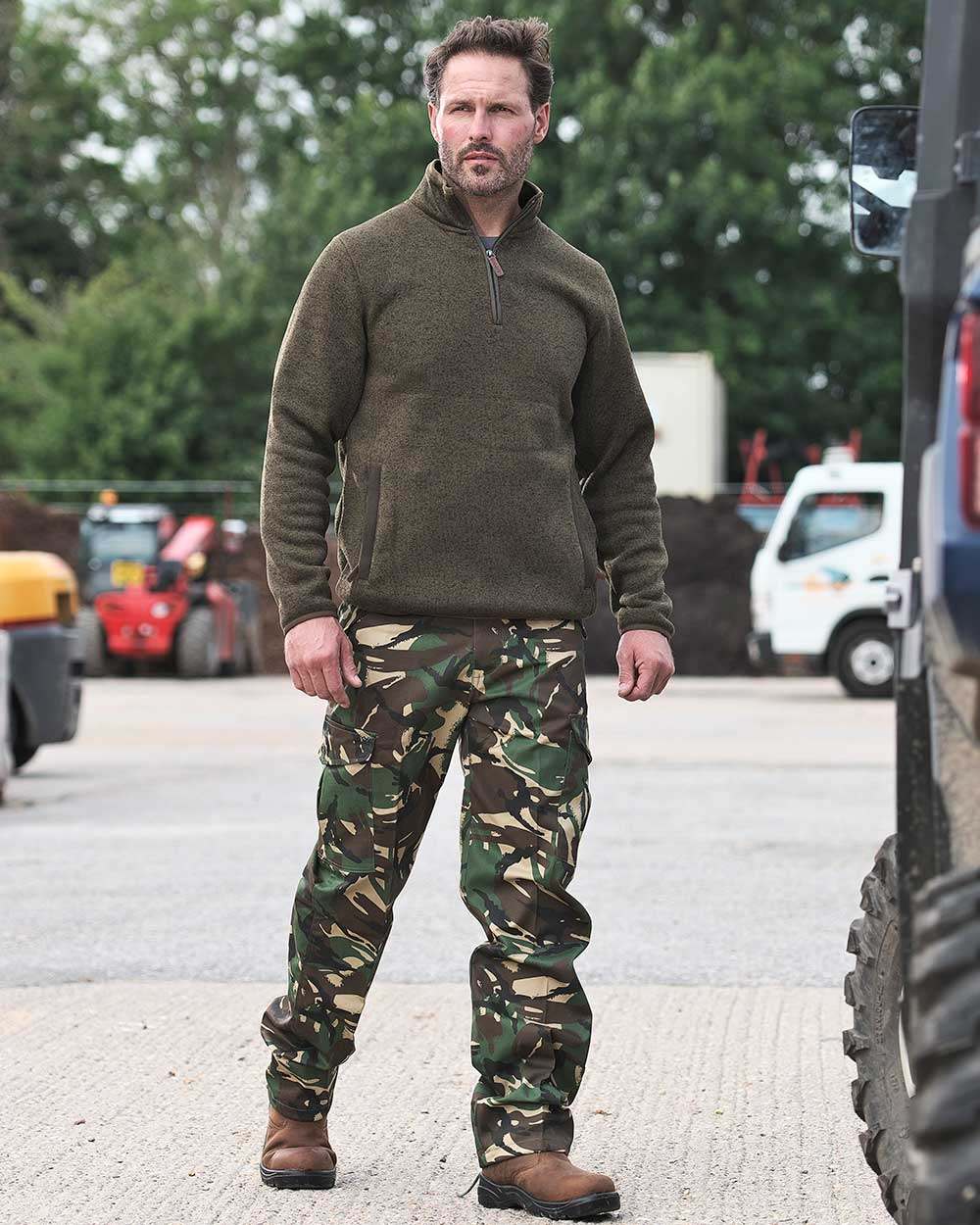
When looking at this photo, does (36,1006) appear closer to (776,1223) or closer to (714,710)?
(776,1223)

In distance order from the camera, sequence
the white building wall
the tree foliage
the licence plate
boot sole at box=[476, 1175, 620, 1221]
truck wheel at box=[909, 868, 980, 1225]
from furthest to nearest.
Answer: the tree foliage → the white building wall → the licence plate → boot sole at box=[476, 1175, 620, 1221] → truck wheel at box=[909, 868, 980, 1225]

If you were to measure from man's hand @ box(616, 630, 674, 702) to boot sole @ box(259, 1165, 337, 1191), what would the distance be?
0.99 m

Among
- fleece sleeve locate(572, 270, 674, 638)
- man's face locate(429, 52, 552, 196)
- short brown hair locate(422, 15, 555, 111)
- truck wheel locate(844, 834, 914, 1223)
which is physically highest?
short brown hair locate(422, 15, 555, 111)

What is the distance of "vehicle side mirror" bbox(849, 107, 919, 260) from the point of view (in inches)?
125

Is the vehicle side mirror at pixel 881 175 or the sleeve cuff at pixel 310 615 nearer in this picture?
the vehicle side mirror at pixel 881 175

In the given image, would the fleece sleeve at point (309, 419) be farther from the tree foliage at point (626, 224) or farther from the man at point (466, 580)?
the tree foliage at point (626, 224)

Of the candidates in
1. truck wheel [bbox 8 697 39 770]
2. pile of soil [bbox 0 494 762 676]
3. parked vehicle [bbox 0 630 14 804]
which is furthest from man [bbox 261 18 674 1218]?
pile of soil [bbox 0 494 762 676]

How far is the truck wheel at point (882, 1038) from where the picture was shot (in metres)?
3.18

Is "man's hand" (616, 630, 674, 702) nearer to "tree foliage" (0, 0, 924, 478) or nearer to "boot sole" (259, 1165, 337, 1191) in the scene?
"boot sole" (259, 1165, 337, 1191)

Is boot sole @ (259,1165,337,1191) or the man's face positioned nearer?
the man's face

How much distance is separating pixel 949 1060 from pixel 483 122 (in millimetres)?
2216

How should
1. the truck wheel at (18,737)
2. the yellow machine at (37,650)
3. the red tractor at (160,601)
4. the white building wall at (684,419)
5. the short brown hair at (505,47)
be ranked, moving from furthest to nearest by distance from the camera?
the white building wall at (684,419) < the red tractor at (160,601) < the truck wheel at (18,737) < the yellow machine at (37,650) < the short brown hair at (505,47)

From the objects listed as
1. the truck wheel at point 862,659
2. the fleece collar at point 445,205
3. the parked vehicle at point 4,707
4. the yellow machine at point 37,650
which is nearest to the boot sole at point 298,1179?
the fleece collar at point 445,205

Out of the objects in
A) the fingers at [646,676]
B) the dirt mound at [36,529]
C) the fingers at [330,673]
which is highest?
the fingers at [330,673]
